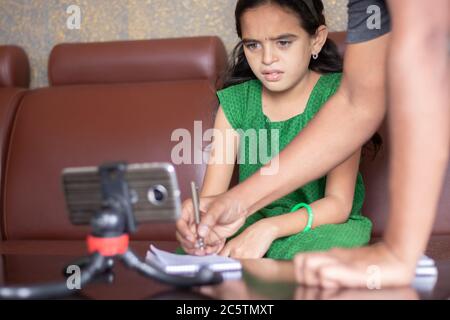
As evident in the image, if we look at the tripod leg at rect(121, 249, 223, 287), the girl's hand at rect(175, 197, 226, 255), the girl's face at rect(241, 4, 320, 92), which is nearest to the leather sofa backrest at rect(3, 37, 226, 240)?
the girl's face at rect(241, 4, 320, 92)

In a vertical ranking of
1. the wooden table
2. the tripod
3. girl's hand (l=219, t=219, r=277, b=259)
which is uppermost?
the tripod

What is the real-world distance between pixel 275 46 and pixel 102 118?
0.69 m

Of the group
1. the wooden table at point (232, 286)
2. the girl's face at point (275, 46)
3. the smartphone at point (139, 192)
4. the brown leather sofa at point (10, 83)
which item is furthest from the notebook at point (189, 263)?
the brown leather sofa at point (10, 83)

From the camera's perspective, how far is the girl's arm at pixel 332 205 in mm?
1461

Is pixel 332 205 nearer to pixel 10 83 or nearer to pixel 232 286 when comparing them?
pixel 232 286

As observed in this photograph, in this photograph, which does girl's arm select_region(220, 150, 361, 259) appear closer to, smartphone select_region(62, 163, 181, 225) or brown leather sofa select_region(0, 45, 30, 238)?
smartphone select_region(62, 163, 181, 225)

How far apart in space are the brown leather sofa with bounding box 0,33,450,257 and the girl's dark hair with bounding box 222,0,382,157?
6.6 inches

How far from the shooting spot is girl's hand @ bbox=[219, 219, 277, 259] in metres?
1.33

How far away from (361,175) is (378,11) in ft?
2.89

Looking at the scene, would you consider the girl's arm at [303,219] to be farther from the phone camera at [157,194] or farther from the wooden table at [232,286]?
the phone camera at [157,194]

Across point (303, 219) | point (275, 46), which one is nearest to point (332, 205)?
point (303, 219)
